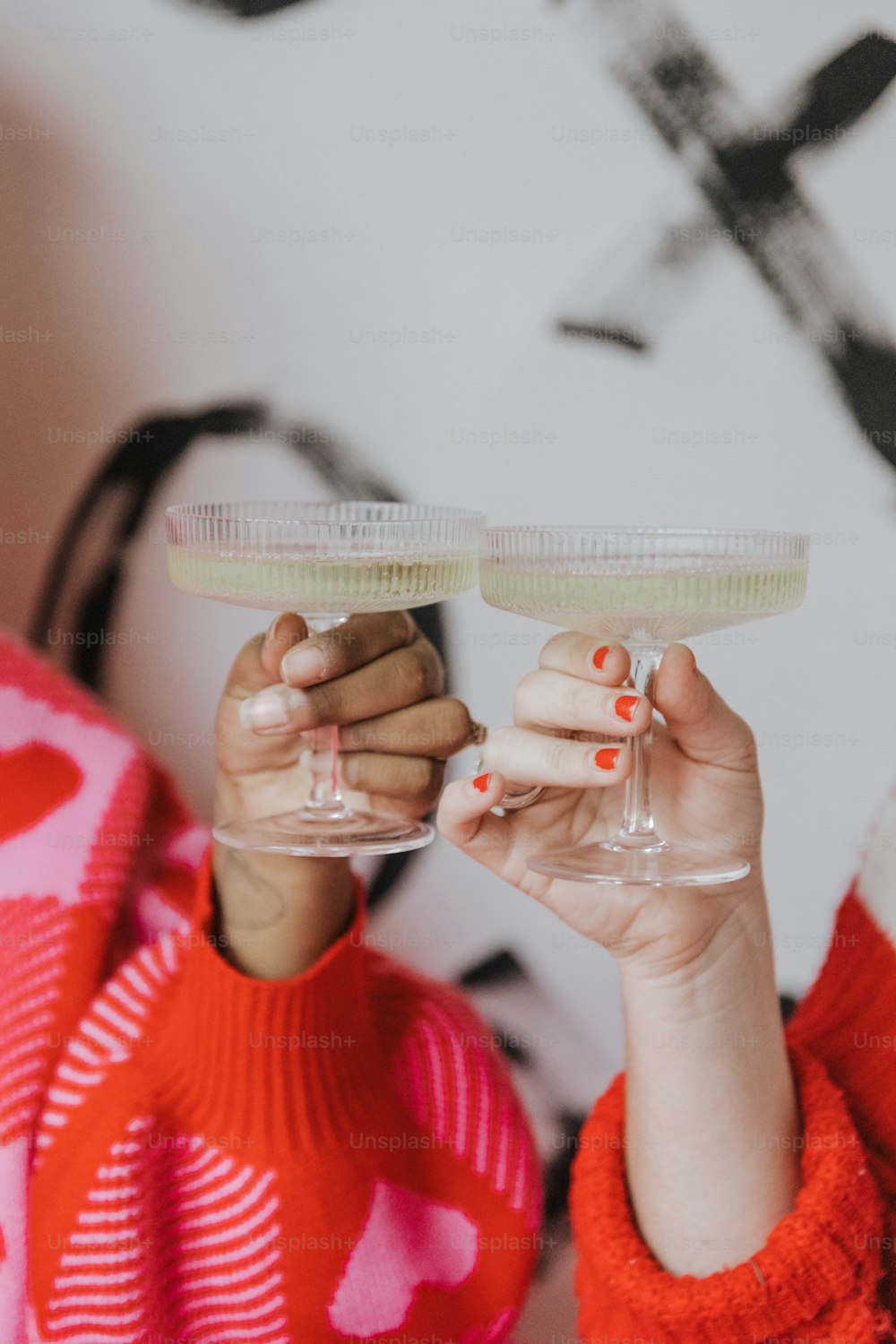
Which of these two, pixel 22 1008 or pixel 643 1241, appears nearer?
pixel 643 1241

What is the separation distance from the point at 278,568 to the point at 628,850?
1.15 feet

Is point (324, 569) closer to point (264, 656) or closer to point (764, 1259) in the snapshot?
point (264, 656)

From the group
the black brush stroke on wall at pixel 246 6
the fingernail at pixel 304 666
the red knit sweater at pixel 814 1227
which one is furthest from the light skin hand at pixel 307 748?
the black brush stroke on wall at pixel 246 6

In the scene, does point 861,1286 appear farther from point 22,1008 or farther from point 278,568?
point 22,1008

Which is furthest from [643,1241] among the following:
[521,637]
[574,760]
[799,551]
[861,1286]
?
[521,637]

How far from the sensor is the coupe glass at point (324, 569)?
87 centimetres

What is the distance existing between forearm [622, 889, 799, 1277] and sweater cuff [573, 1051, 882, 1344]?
0.09 ft

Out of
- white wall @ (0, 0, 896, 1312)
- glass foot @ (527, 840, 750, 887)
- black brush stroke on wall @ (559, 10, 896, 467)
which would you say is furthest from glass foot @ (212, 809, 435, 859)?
black brush stroke on wall @ (559, 10, 896, 467)

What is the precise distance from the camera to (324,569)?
871 mm

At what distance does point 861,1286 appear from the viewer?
0.88 meters

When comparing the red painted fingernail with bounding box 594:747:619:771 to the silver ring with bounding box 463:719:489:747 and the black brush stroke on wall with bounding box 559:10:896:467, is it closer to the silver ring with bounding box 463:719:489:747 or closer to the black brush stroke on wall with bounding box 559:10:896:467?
the silver ring with bounding box 463:719:489:747

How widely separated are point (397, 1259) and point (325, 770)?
0.51m

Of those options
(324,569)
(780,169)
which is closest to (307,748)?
(324,569)

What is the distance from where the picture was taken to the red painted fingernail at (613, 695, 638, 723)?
2.62 feet
